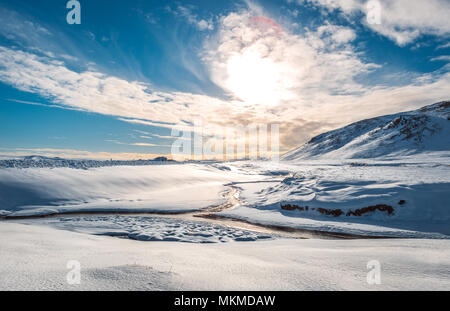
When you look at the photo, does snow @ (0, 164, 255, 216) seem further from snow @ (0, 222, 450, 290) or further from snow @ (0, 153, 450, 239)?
snow @ (0, 222, 450, 290)

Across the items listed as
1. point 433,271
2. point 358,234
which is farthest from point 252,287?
point 358,234

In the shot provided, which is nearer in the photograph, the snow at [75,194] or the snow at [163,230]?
the snow at [163,230]

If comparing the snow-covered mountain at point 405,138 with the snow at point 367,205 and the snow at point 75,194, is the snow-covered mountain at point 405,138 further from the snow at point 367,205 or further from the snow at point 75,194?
the snow at point 75,194

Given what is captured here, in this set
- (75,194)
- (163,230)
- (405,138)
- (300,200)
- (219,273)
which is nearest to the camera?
(219,273)

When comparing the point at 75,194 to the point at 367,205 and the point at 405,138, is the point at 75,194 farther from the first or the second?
the point at 405,138

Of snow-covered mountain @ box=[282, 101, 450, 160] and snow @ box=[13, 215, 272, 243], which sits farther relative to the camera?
snow-covered mountain @ box=[282, 101, 450, 160]

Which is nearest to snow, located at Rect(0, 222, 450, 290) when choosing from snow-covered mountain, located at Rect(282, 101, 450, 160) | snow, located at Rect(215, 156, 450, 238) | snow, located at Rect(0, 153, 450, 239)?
snow, located at Rect(215, 156, 450, 238)

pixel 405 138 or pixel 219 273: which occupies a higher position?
pixel 405 138

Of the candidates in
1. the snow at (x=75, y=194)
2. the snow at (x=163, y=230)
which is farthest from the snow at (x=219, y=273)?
the snow at (x=75, y=194)

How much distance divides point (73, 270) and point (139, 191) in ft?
67.3

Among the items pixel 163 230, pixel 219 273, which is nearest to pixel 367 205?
pixel 163 230

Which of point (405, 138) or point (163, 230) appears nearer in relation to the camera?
point (163, 230)

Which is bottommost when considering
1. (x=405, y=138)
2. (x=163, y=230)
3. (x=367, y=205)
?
(x=163, y=230)
